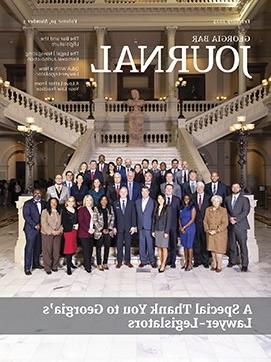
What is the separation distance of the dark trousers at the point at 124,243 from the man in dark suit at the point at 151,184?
1054 mm

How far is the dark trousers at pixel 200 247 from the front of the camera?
25.7 feet

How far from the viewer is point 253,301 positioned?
5645mm

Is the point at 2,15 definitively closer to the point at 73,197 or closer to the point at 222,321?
the point at 73,197

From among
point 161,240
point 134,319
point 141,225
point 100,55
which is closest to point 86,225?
point 141,225

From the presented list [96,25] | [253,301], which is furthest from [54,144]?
[253,301]

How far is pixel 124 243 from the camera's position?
7.95 m

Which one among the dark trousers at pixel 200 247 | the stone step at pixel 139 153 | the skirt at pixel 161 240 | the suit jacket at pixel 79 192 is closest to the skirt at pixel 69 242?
the suit jacket at pixel 79 192

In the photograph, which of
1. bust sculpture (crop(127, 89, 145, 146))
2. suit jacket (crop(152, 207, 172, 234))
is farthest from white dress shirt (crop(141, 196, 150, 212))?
bust sculpture (crop(127, 89, 145, 146))

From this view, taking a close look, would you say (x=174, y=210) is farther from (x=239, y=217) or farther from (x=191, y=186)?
(x=239, y=217)

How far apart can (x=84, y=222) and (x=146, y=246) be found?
131 cm

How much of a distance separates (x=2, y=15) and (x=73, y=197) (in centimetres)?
1330

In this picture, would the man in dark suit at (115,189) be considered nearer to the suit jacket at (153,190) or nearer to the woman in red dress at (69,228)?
the suit jacket at (153,190)

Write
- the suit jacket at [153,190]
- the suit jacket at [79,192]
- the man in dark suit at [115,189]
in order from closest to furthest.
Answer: the man in dark suit at [115,189], the suit jacket at [79,192], the suit jacket at [153,190]
